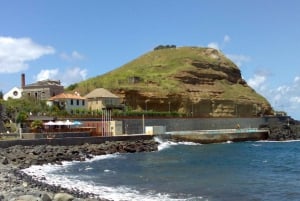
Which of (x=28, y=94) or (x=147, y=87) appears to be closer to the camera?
(x=28, y=94)

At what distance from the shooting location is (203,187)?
31562mm

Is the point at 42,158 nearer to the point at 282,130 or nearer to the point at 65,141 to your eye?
the point at 65,141

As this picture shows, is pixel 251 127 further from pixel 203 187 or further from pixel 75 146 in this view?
pixel 203 187

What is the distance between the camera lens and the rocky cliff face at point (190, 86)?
108 m

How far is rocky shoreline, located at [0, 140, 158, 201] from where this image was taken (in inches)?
972

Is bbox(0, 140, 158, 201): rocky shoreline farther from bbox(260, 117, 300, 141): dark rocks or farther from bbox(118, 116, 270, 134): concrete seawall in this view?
bbox(260, 117, 300, 141): dark rocks

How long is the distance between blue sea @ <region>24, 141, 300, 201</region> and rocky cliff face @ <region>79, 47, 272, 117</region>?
178 feet

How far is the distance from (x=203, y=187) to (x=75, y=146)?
30.0 metres

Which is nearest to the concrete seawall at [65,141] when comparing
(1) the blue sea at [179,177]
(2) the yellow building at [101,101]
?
(1) the blue sea at [179,177]

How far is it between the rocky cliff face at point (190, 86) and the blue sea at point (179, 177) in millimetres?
54126

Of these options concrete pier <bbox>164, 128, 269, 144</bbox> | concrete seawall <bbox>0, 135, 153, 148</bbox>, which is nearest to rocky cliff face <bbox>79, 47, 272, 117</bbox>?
concrete pier <bbox>164, 128, 269, 144</bbox>

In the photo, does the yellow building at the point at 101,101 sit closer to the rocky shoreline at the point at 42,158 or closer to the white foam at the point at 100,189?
the rocky shoreline at the point at 42,158

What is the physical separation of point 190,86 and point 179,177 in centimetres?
8318

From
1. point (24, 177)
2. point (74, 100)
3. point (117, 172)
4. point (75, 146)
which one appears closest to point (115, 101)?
point (74, 100)
